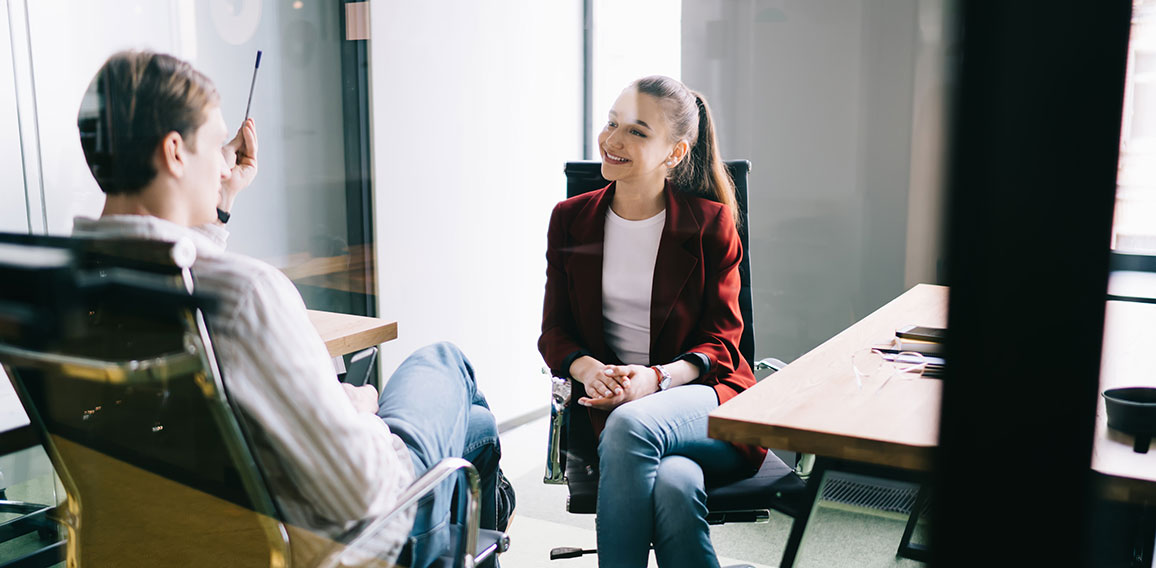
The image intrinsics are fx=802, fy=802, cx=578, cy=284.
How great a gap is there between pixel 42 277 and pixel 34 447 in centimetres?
79

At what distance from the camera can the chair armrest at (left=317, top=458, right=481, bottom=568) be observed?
975 millimetres

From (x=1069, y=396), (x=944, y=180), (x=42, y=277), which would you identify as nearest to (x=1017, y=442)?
(x=1069, y=396)

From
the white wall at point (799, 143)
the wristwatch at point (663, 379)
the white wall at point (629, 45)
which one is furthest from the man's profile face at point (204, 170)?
the white wall at point (629, 45)

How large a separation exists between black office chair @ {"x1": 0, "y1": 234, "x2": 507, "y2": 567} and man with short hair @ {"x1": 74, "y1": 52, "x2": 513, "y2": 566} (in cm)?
3

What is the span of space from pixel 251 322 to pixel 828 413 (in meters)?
0.69

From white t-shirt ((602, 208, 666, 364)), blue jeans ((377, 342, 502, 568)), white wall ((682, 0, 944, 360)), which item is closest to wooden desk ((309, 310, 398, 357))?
blue jeans ((377, 342, 502, 568))

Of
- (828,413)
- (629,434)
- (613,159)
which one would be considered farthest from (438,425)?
(613,159)

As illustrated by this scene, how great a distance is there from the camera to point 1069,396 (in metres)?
0.38

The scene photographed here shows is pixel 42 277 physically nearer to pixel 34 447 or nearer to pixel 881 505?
pixel 34 447

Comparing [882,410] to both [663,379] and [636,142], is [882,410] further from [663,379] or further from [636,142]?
[636,142]

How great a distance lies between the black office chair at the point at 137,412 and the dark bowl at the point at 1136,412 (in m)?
0.71

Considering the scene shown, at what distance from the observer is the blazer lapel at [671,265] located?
5.61 ft

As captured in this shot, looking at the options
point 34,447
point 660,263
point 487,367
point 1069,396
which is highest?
point 1069,396

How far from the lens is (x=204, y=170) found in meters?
1.01
